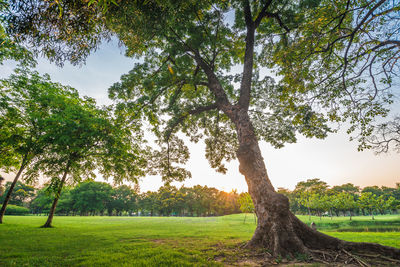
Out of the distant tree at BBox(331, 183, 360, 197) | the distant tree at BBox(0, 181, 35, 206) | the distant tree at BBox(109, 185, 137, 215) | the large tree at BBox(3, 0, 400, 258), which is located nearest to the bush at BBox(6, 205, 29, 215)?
the distant tree at BBox(0, 181, 35, 206)

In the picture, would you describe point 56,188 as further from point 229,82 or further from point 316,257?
point 229,82

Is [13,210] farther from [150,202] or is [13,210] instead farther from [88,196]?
[150,202]

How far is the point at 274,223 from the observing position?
590cm

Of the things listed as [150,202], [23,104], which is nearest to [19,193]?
[150,202]

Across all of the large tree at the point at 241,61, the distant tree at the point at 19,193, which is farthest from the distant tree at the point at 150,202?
the large tree at the point at 241,61

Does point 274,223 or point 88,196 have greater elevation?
point 88,196

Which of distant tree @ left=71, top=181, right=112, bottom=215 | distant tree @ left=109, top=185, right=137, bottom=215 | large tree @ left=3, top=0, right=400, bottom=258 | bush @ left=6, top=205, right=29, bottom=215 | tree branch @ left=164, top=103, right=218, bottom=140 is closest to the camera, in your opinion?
large tree @ left=3, top=0, right=400, bottom=258

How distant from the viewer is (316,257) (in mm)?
4898

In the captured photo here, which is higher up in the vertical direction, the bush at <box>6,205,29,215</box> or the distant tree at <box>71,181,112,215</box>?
the distant tree at <box>71,181,112,215</box>

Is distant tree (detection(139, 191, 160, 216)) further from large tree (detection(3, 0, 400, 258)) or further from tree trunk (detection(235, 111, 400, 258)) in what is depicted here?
tree trunk (detection(235, 111, 400, 258))

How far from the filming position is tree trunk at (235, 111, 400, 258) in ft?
17.5

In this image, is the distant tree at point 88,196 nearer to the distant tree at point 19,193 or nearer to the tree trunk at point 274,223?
the distant tree at point 19,193

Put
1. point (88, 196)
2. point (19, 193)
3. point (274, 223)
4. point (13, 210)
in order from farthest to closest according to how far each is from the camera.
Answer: point (19, 193) → point (88, 196) → point (13, 210) → point (274, 223)

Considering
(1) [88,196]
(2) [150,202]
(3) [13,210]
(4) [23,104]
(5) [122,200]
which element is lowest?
(3) [13,210]
